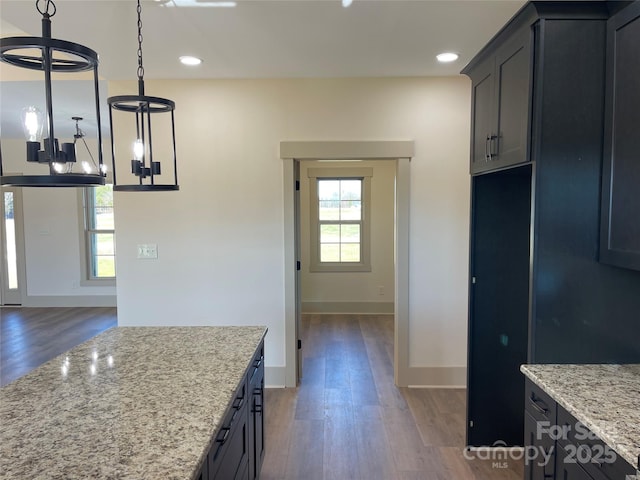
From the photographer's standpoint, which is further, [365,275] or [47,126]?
[365,275]

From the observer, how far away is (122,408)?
1.39 meters

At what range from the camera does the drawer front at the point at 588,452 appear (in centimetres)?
123

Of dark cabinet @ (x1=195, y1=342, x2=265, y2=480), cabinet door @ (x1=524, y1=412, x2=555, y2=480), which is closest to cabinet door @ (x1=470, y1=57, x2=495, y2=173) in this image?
cabinet door @ (x1=524, y1=412, x2=555, y2=480)

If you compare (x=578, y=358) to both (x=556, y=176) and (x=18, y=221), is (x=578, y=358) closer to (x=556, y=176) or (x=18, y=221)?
(x=556, y=176)

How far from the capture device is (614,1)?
1665 mm

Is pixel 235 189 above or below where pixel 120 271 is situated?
above

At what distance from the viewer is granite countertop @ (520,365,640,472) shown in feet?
4.04

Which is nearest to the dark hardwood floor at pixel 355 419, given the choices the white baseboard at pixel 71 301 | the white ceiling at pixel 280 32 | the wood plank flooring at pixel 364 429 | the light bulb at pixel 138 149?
the wood plank flooring at pixel 364 429

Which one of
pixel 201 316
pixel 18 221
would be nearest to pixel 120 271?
pixel 201 316

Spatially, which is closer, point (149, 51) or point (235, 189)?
point (149, 51)

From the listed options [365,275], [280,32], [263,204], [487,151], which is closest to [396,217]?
[263,204]

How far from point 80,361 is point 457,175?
3005mm

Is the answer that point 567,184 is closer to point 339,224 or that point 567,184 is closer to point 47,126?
point 47,126

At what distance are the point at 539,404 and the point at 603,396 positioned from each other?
258mm
